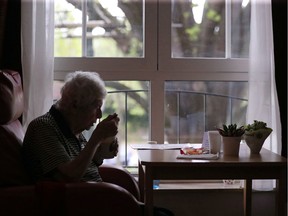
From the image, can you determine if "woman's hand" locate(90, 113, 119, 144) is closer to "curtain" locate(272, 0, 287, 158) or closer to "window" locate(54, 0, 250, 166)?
"window" locate(54, 0, 250, 166)

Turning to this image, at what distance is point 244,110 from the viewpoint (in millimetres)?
3045

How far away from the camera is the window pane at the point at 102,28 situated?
2.91 meters

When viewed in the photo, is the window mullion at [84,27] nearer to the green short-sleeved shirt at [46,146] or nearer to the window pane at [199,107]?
the window pane at [199,107]

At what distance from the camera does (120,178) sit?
2381mm

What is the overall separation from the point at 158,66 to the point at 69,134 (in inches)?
39.5

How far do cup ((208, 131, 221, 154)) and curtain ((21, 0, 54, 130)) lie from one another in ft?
3.08

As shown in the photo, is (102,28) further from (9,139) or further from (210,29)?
(9,139)

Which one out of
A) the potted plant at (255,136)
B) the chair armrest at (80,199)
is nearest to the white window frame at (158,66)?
the potted plant at (255,136)

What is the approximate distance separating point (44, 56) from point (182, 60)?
826mm

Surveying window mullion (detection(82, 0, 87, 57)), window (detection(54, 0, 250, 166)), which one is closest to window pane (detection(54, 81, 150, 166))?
window (detection(54, 0, 250, 166))

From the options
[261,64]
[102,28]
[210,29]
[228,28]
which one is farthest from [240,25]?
[102,28]

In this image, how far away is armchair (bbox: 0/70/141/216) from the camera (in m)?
1.79

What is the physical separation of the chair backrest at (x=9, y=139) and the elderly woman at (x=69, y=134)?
5cm

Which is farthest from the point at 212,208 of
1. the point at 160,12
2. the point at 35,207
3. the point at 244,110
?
the point at 35,207
